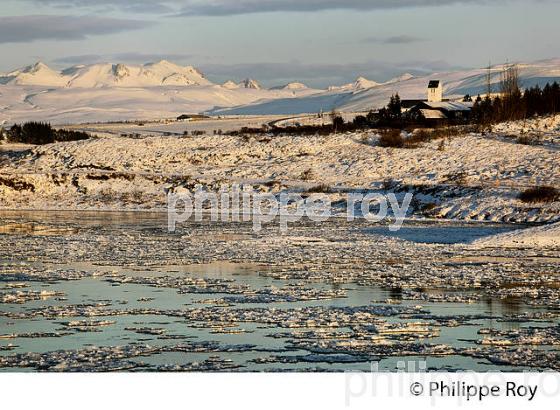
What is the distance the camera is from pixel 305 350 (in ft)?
39.6

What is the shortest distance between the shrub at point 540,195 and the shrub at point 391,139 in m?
13.7

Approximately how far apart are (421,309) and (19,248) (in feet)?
37.7

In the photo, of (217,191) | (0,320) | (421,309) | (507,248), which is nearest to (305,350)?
(421,309)

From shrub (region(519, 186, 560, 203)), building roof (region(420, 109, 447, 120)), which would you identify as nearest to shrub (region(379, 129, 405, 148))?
shrub (region(519, 186, 560, 203))

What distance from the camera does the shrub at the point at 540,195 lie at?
32531mm

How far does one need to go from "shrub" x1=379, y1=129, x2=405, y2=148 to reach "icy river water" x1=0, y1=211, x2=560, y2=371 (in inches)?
862

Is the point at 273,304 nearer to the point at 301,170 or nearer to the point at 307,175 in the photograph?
the point at 307,175

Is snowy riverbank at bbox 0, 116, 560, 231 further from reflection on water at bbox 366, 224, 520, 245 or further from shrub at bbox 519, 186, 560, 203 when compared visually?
reflection on water at bbox 366, 224, 520, 245

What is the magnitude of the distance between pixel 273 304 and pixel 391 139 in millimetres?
33503

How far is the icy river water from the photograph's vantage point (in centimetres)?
1175

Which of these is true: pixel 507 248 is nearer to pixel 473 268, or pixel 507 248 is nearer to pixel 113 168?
pixel 473 268

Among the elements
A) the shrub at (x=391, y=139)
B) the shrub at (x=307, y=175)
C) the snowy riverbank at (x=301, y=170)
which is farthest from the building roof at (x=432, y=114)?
the shrub at (x=307, y=175)

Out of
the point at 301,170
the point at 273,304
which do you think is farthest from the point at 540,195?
the point at 273,304

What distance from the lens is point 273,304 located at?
15.4 m
